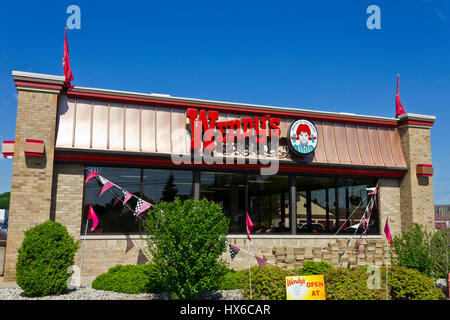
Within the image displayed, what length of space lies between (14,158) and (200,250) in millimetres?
7568

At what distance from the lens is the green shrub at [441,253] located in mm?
15094

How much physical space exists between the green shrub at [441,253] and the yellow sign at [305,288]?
7.66 m

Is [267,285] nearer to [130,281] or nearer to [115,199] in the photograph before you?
[130,281]

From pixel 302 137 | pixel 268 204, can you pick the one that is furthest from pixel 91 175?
pixel 302 137

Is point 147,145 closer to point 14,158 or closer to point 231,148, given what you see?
point 231,148

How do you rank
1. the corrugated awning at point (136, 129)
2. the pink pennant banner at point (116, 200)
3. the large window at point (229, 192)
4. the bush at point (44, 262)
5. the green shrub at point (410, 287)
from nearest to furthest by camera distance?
1. the green shrub at point (410, 287)
2. the bush at point (44, 262)
3. the corrugated awning at point (136, 129)
4. the pink pennant banner at point (116, 200)
5. the large window at point (229, 192)

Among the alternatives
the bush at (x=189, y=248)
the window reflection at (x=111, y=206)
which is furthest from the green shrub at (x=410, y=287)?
the window reflection at (x=111, y=206)

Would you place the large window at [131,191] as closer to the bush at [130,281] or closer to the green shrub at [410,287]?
the bush at [130,281]

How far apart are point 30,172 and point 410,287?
12.2 metres

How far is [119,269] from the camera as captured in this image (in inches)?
560

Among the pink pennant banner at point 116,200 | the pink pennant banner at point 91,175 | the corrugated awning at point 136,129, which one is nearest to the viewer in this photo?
the pink pennant banner at point 91,175

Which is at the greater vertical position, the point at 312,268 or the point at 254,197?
the point at 254,197

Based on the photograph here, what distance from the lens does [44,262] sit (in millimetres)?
12250

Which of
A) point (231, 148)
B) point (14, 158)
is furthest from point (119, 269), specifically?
point (231, 148)
